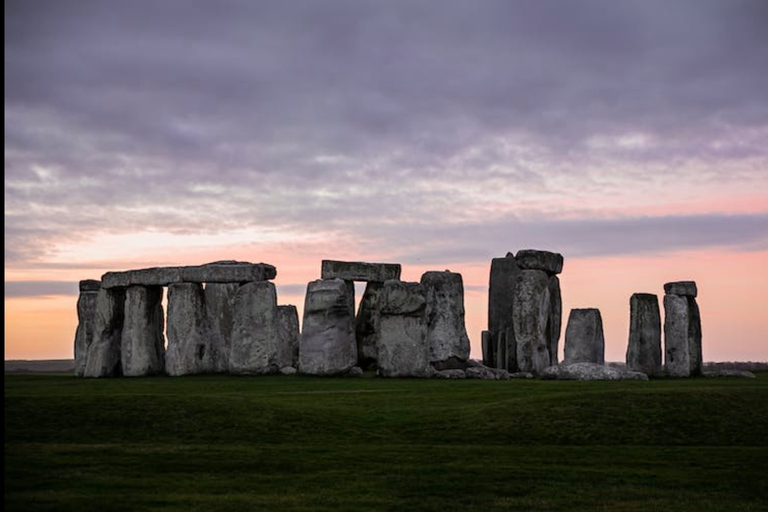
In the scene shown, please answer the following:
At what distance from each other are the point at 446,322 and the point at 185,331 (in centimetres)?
760

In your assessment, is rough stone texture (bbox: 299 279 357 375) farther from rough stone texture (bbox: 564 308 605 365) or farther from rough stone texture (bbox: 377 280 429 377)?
rough stone texture (bbox: 564 308 605 365)

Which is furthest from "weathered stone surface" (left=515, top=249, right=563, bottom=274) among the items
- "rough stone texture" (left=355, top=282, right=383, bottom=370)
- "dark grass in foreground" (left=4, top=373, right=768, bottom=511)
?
"dark grass in foreground" (left=4, top=373, right=768, bottom=511)

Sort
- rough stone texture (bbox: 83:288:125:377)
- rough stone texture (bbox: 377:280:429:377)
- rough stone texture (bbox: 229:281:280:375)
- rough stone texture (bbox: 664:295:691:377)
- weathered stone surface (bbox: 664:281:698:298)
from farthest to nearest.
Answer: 1. weathered stone surface (bbox: 664:281:698:298)
2. rough stone texture (bbox: 83:288:125:377)
3. rough stone texture (bbox: 664:295:691:377)
4. rough stone texture (bbox: 229:281:280:375)
5. rough stone texture (bbox: 377:280:429:377)

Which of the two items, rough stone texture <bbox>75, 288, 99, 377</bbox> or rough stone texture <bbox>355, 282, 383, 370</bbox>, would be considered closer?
rough stone texture <bbox>355, 282, 383, 370</bbox>

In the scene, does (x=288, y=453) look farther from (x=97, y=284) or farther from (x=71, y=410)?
(x=97, y=284)

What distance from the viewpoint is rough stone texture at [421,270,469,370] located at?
34000mm

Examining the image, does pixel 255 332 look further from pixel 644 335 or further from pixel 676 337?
pixel 676 337

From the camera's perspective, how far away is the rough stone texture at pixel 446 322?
34.0m

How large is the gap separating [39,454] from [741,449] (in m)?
10.2

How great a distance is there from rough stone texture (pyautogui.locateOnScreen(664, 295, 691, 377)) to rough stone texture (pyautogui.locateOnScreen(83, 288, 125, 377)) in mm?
16053

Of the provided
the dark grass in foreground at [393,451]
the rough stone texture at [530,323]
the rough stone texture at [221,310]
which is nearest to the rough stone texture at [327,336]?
the rough stone texture at [221,310]

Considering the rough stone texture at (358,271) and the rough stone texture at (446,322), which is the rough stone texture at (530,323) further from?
the rough stone texture at (358,271)

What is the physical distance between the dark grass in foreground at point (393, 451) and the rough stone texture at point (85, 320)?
14.2 metres

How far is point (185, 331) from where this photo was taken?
33125 mm
